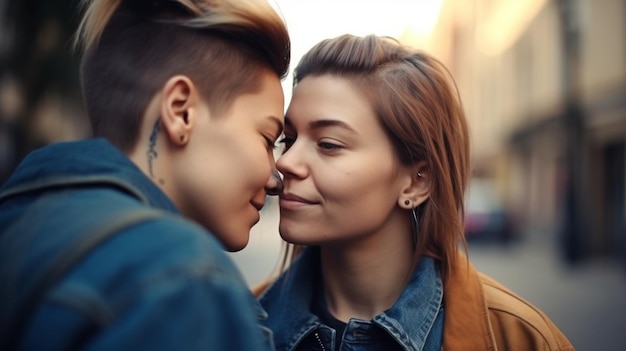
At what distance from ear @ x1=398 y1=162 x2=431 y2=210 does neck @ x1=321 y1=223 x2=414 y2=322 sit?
5.4 inches

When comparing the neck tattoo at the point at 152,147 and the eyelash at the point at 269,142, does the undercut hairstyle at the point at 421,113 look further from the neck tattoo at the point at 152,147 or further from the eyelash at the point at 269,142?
the neck tattoo at the point at 152,147

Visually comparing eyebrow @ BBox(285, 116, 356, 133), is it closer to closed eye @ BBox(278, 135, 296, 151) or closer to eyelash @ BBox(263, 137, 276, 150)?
closed eye @ BBox(278, 135, 296, 151)

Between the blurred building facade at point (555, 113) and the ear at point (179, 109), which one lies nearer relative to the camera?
the ear at point (179, 109)

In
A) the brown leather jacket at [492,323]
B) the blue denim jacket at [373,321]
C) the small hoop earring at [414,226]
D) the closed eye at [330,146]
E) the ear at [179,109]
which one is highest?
the ear at [179,109]

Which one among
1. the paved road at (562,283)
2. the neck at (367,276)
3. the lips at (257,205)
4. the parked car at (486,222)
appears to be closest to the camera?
the lips at (257,205)

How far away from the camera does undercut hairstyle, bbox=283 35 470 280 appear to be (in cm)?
236

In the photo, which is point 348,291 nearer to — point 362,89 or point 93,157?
point 362,89

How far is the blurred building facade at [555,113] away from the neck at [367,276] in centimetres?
83

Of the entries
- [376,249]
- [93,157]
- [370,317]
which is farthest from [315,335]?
[93,157]

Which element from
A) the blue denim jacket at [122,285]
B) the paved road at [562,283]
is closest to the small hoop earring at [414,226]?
the blue denim jacket at [122,285]

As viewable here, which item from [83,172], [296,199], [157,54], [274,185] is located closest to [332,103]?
[296,199]

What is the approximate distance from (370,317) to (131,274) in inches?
59.3

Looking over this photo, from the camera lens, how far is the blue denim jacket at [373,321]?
85.9 inches

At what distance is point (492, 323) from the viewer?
2186 mm
